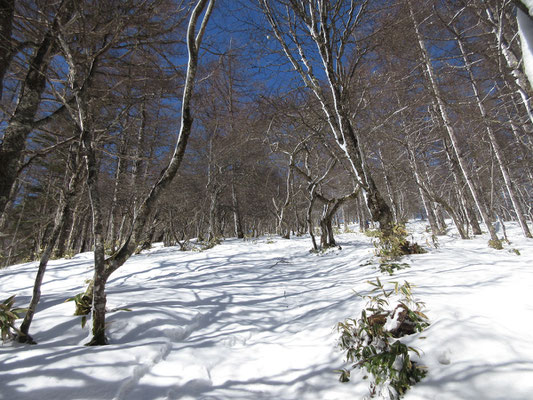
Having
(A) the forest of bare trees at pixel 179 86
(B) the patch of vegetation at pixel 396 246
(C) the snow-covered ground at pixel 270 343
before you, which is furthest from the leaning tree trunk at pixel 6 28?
A: (B) the patch of vegetation at pixel 396 246

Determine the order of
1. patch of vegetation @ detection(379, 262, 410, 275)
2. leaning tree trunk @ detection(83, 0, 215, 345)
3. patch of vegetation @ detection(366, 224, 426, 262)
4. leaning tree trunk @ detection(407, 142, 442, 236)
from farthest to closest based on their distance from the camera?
1. leaning tree trunk @ detection(407, 142, 442, 236)
2. patch of vegetation @ detection(366, 224, 426, 262)
3. patch of vegetation @ detection(379, 262, 410, 275)
4. leaning tree trunk @ detection(83, 0, 215, 345)

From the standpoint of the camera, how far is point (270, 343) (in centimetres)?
230

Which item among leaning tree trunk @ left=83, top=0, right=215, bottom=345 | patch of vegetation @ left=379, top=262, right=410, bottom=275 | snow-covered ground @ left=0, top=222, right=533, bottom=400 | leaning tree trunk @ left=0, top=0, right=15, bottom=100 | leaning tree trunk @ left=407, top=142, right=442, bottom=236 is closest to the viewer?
snow-covered ground @ left=0, top=222, right=533, bottom=400

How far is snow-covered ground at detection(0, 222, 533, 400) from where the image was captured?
1.32m

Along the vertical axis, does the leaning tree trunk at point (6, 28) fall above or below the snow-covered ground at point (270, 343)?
above

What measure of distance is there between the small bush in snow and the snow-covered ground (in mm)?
74

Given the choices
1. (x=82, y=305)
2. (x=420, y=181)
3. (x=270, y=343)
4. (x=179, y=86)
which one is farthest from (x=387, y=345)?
(x=420, y=181)

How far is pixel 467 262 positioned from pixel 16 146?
5962 millimetres

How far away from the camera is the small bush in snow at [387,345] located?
1376 millimetres

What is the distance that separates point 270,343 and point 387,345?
1.16m

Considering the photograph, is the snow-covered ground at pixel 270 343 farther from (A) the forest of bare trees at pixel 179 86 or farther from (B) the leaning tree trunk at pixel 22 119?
(B) the leaning tree trunk at pixel 22 119

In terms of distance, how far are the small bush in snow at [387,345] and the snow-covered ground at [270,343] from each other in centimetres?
7

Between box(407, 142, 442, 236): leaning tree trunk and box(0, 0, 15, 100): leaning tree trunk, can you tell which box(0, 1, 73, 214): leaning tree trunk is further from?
box(407, 142, 442, 236): leaning tree trunk

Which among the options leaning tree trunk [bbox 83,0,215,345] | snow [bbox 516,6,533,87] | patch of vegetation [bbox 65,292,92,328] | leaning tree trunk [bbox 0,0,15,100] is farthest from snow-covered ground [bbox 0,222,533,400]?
leaning tree trunk [bbox 0,0,15,100]
